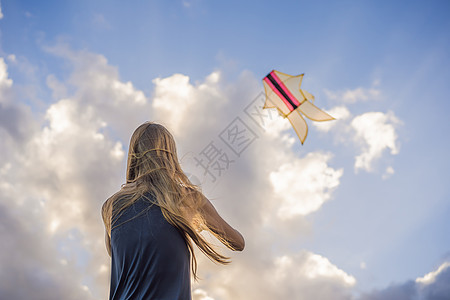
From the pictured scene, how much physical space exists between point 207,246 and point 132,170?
96 cm

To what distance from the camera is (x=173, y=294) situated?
102 inches

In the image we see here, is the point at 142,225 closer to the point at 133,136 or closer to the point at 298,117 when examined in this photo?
the point at 133,136

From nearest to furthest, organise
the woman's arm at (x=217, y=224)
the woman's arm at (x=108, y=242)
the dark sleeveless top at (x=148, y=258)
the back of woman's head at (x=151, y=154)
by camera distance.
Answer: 1. the dark sleeveless top at (x=148, y=258)
2. the woman's arm at (x=217, y=224)
3. the back of woman's head at (x=151, y=154)
4. the woman's arm at (x=108, y=242)

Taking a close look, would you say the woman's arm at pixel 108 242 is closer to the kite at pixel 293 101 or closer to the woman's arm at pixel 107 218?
the woman's arm at pixel 107 218

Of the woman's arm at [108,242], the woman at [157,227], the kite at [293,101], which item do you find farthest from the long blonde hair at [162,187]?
the kite at [293,101]

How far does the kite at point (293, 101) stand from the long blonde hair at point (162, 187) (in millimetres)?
5944

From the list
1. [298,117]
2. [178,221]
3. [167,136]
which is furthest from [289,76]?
[178,221]

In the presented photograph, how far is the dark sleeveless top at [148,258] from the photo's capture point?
2.62m

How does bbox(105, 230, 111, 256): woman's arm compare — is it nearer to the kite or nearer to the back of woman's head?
the back of woman's head

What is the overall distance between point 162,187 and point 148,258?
556 mm

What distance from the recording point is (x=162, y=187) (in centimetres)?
295

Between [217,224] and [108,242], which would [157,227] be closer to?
[217,224]

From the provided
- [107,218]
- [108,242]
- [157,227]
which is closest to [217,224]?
[157,227]

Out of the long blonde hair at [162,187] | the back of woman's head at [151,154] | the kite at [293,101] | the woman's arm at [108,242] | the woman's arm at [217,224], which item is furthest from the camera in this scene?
the kite at [293,101]
